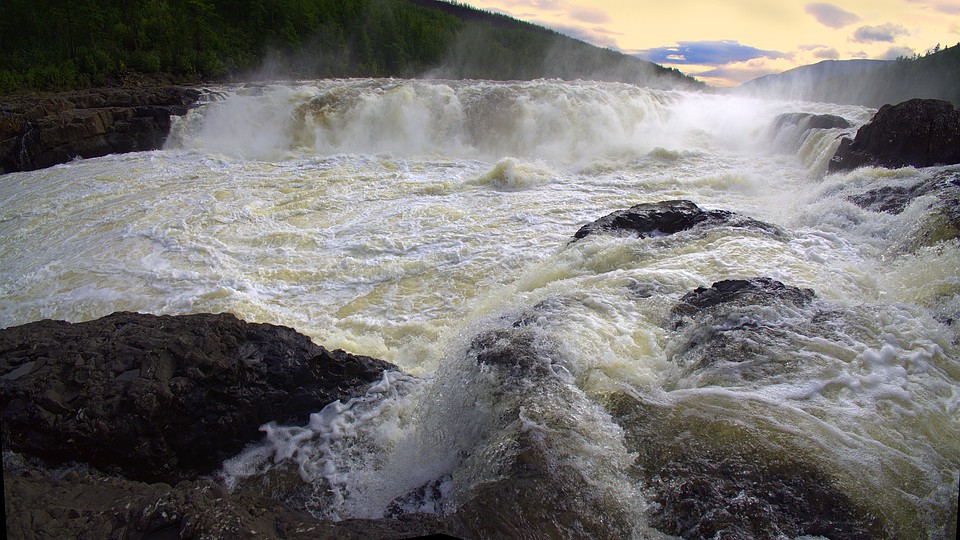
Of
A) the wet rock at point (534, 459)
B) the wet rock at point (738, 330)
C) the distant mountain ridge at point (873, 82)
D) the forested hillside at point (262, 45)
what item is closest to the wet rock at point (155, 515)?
the wet rock at point (534, 459)

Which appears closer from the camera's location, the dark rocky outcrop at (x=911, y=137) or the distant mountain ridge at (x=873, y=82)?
the dark rocky outcrop at (x=911, y=137)

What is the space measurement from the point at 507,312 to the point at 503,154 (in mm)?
11273

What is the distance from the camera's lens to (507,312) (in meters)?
4.85

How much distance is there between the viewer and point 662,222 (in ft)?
22.7

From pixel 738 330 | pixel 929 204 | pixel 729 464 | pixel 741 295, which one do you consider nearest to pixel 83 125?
pixel 741 295

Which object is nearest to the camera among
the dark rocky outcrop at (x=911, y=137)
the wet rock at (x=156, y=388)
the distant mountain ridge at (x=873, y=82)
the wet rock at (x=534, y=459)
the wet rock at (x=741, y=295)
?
the wet rock at (x=534, y=459)

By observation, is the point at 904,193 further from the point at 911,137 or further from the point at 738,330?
the point at 738,330

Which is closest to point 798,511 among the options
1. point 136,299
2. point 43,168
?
point 136,299

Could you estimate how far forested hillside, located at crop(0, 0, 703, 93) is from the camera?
69.3 ft

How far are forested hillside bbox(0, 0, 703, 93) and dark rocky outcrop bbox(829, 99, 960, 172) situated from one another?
24116 millimetres

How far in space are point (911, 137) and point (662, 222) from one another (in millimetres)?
6472

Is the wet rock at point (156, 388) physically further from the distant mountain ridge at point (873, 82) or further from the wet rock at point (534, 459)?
the distant mountain ridge at point (873, 82)

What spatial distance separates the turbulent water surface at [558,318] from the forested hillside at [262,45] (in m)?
11.6

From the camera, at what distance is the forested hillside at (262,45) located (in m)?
21.1
